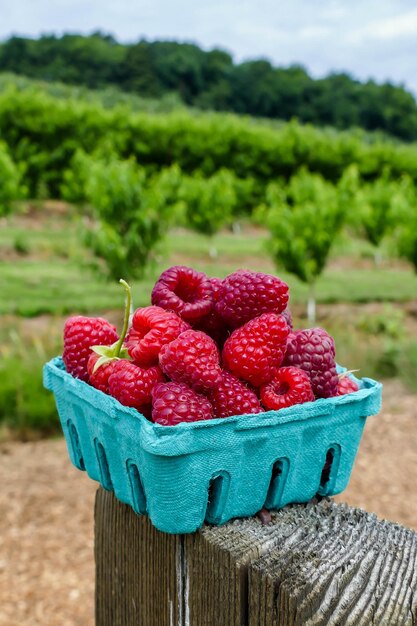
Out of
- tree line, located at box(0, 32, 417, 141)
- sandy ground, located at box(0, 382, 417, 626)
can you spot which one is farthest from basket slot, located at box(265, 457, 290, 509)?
tree line, located at box(0, 32, 417, 141)

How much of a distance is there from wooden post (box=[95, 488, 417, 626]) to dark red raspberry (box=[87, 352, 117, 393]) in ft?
0.85

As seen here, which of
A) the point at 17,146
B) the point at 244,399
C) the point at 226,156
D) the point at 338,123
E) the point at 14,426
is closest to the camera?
the point at 244,399

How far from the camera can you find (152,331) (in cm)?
128

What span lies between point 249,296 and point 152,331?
18 centimetres

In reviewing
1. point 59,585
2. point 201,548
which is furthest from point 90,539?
point 201,548

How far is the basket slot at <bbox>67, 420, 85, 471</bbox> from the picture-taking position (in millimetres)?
1477

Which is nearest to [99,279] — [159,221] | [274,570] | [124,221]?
[124,221]

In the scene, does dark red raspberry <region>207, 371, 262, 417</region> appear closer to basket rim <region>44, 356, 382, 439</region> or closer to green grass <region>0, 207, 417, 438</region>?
basket rim <region>44, 356, 382, 439</region>

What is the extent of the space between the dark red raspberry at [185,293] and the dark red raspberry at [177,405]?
7.5 inches

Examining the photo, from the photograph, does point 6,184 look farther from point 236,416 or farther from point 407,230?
point 236,416

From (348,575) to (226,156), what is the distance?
2132cm

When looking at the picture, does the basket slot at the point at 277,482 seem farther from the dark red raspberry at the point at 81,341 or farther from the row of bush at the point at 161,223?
the row of bush at the point at 161,223

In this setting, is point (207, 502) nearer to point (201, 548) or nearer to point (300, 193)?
point (201, 548)

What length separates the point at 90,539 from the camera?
3453 mm
